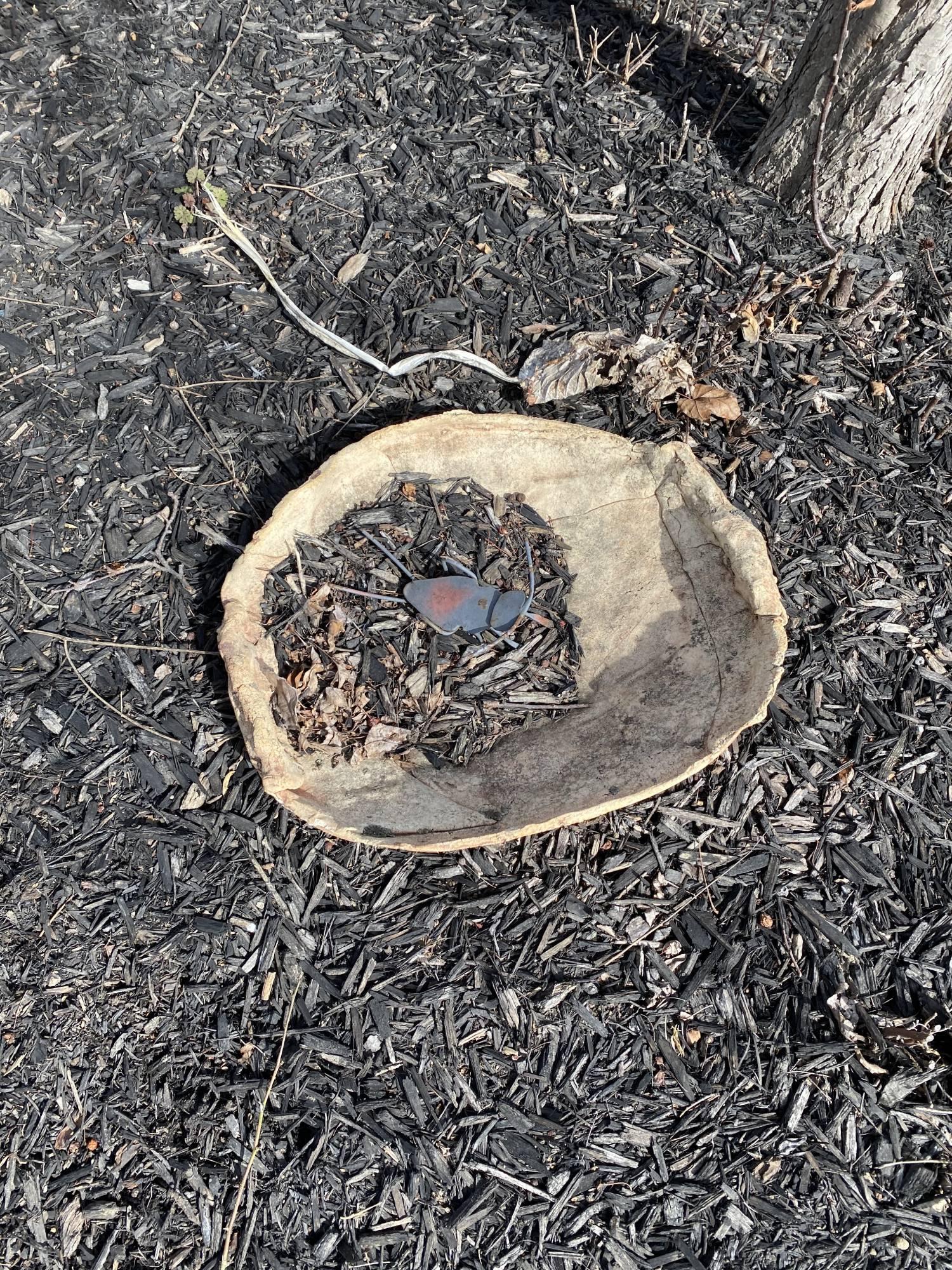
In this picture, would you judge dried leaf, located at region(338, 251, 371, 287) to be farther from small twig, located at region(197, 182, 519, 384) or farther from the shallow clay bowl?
the shallow clay bowl

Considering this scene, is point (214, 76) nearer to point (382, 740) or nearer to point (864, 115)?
point (864, 115)

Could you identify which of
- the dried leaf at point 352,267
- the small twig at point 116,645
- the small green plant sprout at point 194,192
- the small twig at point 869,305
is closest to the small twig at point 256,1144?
the small twig at point 116,645

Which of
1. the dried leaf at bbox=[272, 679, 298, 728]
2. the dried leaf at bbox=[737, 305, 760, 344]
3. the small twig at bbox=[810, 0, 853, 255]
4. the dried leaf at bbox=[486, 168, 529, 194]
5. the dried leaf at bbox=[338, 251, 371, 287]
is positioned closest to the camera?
the dried leaf at bbox=[272, 679, 298, 728]

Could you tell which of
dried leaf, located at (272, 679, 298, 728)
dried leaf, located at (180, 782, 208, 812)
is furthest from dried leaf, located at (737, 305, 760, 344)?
dried leaf, located at (180, 782, 208, 812)

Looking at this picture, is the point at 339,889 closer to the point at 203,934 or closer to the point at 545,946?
the point at 203,934

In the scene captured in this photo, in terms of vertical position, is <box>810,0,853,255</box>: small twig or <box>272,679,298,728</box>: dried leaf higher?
<box>810,0,853,255</box>: small twig

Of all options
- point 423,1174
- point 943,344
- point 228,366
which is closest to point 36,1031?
point 423,1174
